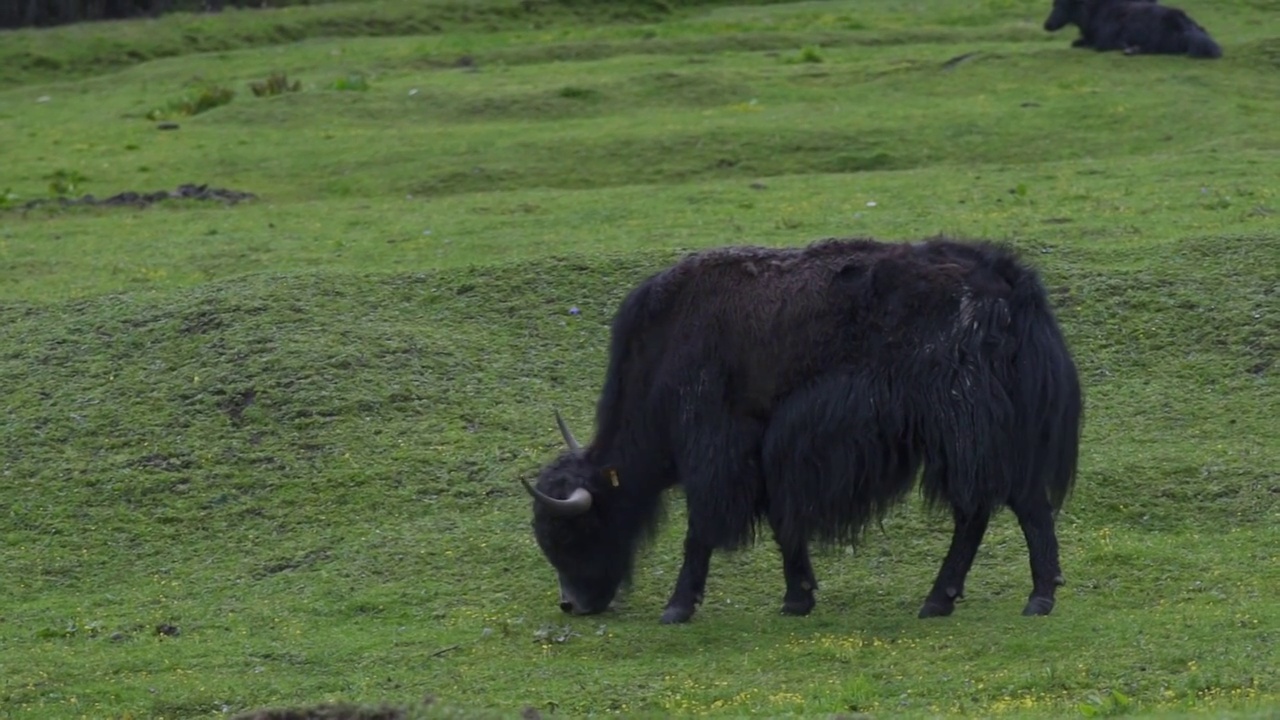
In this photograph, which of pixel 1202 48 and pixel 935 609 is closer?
pixel 935 609

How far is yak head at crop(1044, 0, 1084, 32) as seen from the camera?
23.2 metres

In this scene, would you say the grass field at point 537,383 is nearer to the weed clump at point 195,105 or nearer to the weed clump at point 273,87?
the weed clump at point 195,105

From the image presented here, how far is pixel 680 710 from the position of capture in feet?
21.2

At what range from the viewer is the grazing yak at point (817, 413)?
7594mm

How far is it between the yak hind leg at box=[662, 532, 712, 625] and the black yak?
49.3 ft

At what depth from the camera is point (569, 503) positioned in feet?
26.8

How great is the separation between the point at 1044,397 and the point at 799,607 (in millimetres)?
1381

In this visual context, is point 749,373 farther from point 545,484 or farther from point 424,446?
point 424,446

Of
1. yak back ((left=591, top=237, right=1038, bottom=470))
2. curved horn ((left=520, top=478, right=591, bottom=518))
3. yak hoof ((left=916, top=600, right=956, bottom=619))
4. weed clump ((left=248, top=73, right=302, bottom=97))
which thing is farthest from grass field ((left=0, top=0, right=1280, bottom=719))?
weed clump ((left=248, top=73, right=302, bottom=97))

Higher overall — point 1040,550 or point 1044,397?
point 1044,397

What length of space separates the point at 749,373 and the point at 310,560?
250 centimetres

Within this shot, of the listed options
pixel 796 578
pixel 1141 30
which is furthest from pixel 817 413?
pixel 1141 30

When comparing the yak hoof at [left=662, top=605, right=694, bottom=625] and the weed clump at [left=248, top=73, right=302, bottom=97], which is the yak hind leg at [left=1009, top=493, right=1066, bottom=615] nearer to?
the yak hoof at [left=662, top=605, right=694, bottom=625]

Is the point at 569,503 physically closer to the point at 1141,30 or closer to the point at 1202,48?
the point at 1202,48
